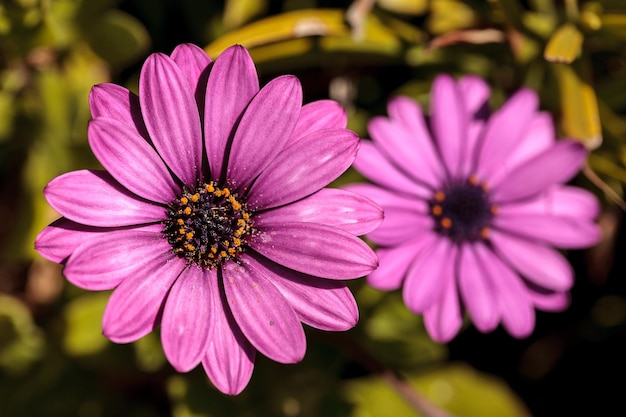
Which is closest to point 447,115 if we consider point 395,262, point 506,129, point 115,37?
point 506,129

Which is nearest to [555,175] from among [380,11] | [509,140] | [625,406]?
[509,140]

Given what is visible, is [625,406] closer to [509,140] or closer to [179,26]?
[509,140]

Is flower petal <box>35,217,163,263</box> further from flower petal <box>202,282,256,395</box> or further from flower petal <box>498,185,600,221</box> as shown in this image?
flower petal <box>498,185,600,221</box>

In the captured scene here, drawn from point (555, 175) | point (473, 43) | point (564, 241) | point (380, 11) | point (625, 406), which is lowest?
point (625, 406)

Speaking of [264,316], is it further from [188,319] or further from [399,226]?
[399,226]

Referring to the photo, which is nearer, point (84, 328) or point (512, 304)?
point (512, 304)

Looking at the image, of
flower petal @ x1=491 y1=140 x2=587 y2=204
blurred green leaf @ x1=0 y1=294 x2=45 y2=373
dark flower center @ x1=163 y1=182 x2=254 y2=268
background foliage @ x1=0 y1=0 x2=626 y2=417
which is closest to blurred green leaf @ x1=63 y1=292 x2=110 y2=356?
background foliage @ x1=0 y1=0 x2=626 y2=417
